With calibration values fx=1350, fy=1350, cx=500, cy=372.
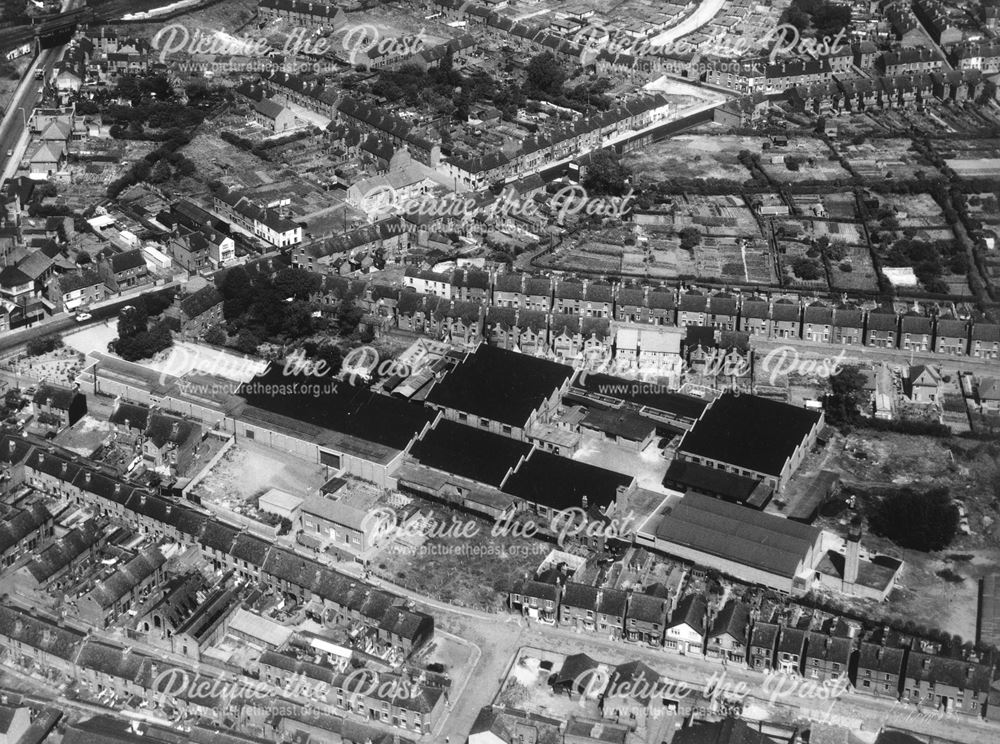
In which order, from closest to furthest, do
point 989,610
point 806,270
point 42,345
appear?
point 989,610
point 42,345
point 806,270

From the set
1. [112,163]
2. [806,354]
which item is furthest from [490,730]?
[112,163]

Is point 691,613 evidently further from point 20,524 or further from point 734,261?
point 734,261

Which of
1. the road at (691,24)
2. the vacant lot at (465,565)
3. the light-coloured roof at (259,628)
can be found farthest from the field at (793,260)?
the light-coloured roof at (259,628)

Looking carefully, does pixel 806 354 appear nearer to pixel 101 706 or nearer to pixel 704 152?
pixel 704 152

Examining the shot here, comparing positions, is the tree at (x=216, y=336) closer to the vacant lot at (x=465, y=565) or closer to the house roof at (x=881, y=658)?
the vacant lot at (x=465, y=565)

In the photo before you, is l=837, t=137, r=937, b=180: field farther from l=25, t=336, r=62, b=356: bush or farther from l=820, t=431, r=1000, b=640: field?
l=25, t=336, r=62, b=356: bush

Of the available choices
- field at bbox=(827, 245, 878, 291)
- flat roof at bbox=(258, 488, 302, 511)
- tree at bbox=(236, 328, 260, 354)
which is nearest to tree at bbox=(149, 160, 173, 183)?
tree at bbox=(236, 328, 260, 354)

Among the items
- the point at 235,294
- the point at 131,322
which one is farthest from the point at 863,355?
the point at 131,322
